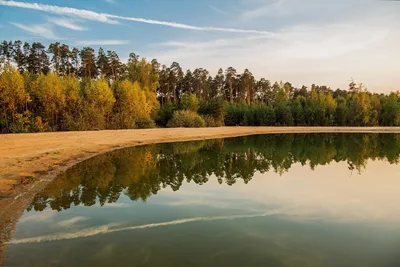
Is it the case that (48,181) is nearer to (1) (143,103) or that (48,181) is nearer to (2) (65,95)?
(2) (65,95)

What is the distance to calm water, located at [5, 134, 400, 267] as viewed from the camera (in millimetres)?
6172

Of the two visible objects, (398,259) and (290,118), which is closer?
(398,259)

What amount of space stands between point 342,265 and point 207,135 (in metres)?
34.9

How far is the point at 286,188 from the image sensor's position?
39.5 ft

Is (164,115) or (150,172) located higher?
(164,115)

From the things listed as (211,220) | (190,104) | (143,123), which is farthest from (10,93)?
(211,220)

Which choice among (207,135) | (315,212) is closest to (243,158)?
(315,212)

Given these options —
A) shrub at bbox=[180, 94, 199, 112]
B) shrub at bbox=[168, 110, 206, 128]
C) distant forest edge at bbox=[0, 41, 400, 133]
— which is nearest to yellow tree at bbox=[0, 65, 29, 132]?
distant forest edge at bbox=[0, 41, 400, 133]

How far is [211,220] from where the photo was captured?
27.2 feet

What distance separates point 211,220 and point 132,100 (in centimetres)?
3910

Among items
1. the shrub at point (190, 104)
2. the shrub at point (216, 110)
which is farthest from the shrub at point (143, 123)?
the shrub at point (216, 110)

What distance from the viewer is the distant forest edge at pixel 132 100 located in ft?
123

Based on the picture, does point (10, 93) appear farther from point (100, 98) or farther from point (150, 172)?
point (150, 172)

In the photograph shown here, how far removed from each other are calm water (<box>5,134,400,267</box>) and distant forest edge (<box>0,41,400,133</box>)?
26564 mm
